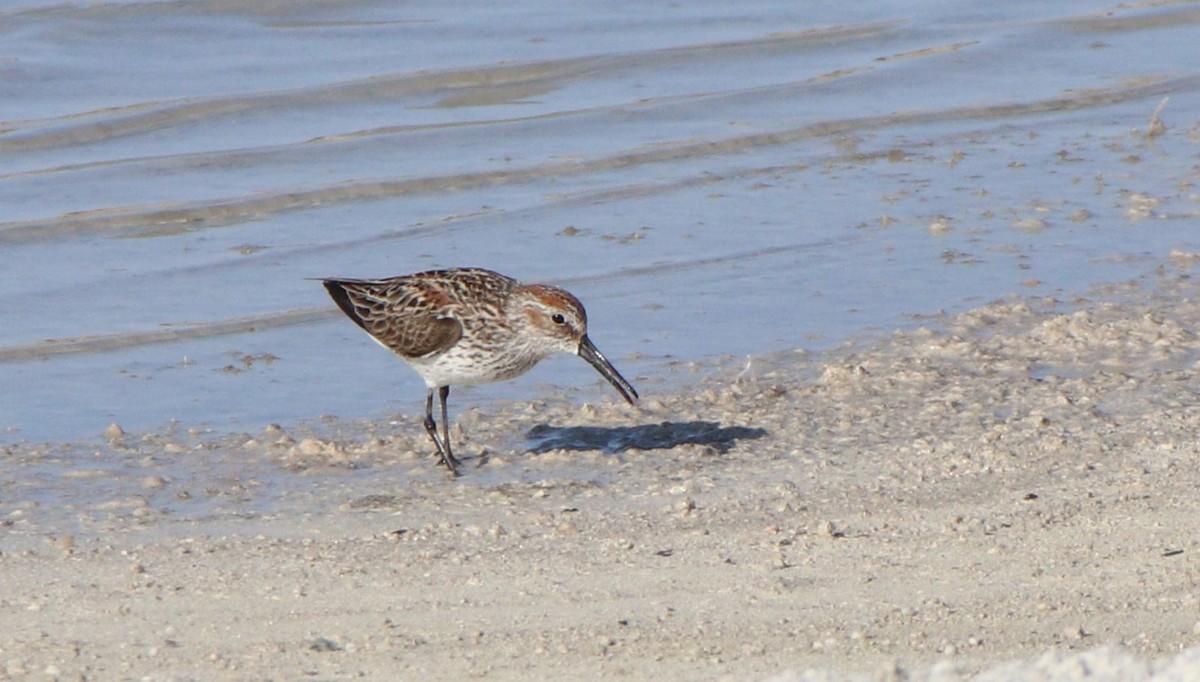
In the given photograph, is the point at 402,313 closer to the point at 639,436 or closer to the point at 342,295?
the point at 342,295

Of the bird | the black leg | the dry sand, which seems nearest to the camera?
the dry sand

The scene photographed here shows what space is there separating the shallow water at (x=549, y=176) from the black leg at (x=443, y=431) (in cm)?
69

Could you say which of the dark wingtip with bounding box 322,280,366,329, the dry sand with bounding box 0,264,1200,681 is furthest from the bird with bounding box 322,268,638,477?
the dry sand with bounding box 0,264,1200,681

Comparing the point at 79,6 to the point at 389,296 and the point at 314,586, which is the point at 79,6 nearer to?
the point at 389,296

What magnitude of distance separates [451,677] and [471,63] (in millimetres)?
11631

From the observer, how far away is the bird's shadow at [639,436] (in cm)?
807

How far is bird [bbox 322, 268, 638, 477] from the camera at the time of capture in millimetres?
7953

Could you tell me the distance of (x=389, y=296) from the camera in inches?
323

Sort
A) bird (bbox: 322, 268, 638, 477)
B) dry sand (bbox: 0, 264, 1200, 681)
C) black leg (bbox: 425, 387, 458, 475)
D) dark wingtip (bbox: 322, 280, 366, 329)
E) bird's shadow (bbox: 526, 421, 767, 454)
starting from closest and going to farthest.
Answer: dry sand (bbox: 0, 264, 1200, 681) → black leg (bbox: 425, 387, 458, 475) → bird (bbox: 322, 268, 638, 477) → bird's shadow (bbox: 526, 421, 767, 454) → dark wingtip (bbox: 322, 280, 366, 329)

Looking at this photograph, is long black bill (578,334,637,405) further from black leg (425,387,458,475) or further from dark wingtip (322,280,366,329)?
dark wingtip (322,280,366,329)

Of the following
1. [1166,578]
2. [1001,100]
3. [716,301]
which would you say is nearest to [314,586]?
[1166,578]

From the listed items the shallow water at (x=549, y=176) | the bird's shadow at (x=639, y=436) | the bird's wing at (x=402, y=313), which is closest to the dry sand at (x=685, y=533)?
the bird's shadow at (x=639, y=436)

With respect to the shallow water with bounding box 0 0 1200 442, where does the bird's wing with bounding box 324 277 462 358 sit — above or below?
above

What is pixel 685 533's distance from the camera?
6.87 m
